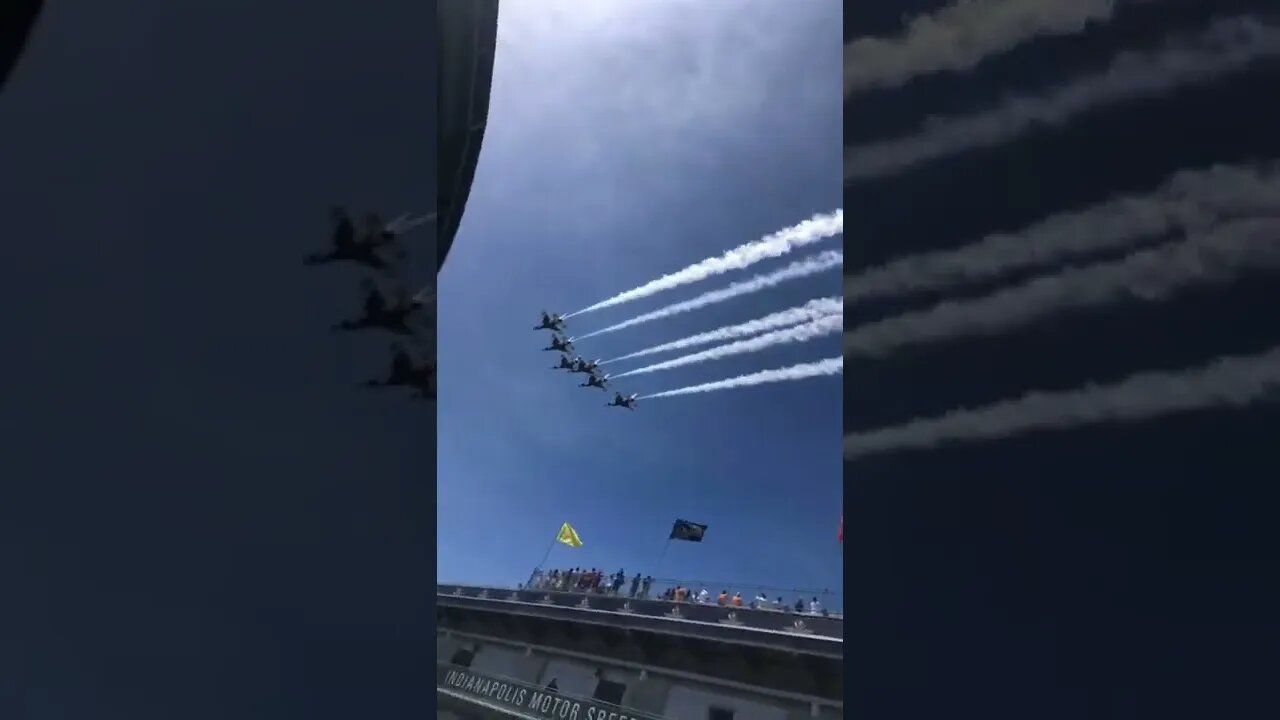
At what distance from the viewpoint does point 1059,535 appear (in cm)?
365

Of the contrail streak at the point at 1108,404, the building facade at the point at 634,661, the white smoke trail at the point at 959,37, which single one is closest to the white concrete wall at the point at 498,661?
the building facade at the point at 634,661

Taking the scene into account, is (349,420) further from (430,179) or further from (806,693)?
(806,693)

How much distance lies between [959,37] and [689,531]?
84.8 ft

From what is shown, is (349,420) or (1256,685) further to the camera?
(349,420)

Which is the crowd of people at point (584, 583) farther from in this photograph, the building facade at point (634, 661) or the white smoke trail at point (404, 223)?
the white smoke trail at point (404, 223)

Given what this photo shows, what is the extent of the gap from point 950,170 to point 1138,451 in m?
1.58

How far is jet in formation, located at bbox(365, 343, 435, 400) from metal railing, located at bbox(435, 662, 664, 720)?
53.4 ft

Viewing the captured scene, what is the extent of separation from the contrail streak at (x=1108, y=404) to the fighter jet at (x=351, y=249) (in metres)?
2.52

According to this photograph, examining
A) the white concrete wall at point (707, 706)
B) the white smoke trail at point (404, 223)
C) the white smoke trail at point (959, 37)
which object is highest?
the white smoke trail at point (959, 37)

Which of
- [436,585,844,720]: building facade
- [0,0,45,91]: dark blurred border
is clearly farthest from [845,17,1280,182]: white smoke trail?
[436,585,844,720]: building facade

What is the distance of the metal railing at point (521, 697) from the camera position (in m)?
19.2

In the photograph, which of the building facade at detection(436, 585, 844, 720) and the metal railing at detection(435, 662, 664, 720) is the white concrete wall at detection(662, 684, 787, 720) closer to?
the building facade at detection(436, 585, 844, 720)

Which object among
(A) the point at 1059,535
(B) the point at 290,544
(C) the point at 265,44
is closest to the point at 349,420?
(B) the point at 290,544

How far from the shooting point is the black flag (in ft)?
94.7
